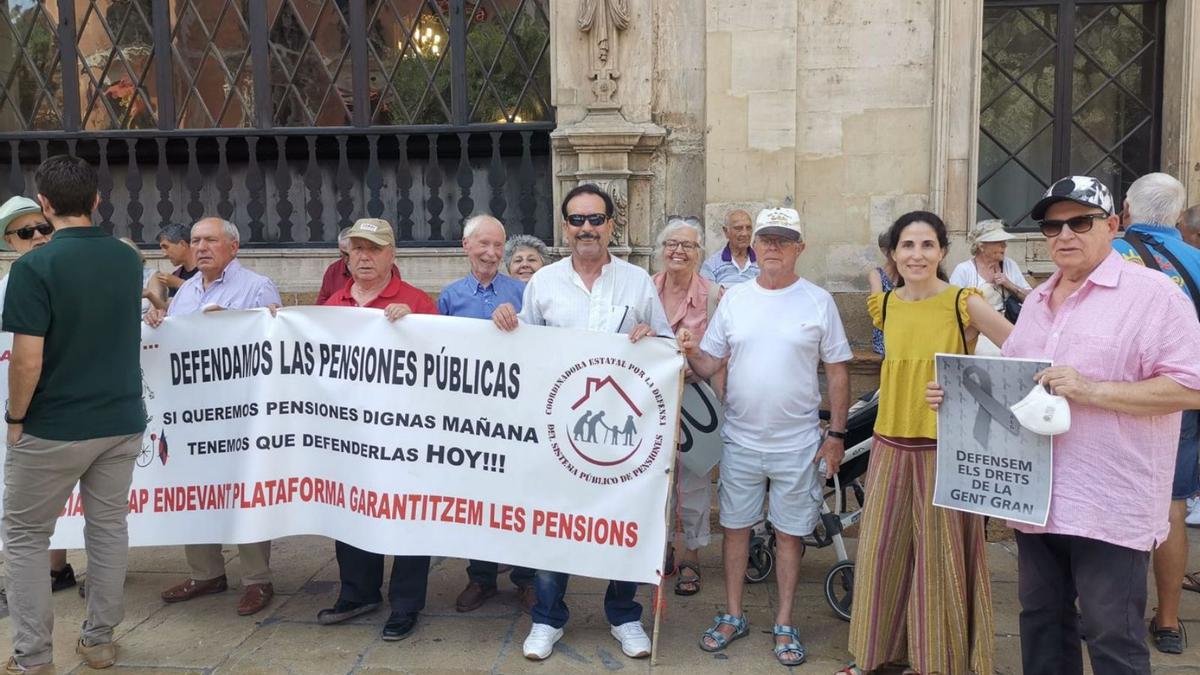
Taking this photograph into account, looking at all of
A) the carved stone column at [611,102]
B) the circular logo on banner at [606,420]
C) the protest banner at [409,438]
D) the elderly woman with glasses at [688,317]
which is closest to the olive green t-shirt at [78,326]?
the protest banner at [409,438]

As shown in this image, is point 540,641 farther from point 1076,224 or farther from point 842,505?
point 1076,224

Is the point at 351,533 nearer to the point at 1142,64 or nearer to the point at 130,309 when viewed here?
the point at 130,309

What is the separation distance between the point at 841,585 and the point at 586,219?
2.24m

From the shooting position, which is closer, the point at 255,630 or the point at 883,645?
the point at 883,645

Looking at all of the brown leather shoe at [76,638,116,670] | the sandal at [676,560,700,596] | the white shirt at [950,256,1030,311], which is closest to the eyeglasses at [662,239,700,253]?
the sandal at [676,560,700,596]

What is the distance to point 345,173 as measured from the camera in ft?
27.8

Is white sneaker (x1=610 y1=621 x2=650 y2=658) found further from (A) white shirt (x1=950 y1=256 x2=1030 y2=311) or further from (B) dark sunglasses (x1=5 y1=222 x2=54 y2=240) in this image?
(A) white shirt (x1=950 y1=256 x2=1030 y2=311)

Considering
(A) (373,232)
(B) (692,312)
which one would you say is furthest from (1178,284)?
(A) (373,232)

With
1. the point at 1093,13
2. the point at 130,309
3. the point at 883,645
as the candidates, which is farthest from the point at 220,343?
the point at 1093,13

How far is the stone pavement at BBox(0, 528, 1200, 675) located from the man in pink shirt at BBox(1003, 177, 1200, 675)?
48.8 inches

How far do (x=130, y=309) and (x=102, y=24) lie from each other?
607 centimetres

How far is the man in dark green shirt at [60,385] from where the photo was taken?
144 inches

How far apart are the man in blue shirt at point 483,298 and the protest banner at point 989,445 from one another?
2312mm

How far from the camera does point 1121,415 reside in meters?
2.86
